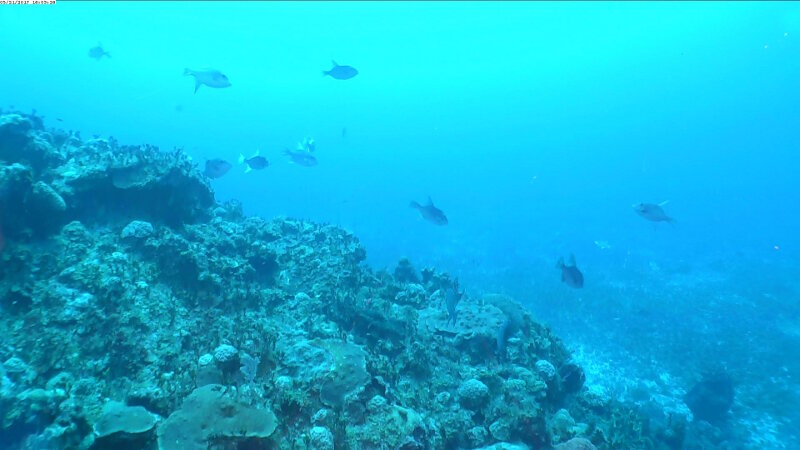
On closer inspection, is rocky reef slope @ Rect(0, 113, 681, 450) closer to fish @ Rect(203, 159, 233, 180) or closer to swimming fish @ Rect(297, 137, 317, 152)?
fish @ Rect(203, 159, 233, 180)

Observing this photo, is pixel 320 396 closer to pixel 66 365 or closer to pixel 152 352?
pixel 152 352

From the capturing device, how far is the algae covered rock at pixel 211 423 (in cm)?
461

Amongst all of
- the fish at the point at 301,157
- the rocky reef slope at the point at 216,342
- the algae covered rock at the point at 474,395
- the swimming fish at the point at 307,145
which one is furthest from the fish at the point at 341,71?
the algae covered rock at the point at 474,395

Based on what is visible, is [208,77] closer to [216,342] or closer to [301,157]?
[301,157]

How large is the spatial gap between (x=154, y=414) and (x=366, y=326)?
4328 mm

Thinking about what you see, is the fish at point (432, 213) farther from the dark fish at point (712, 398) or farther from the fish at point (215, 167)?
the dark fish at point (712, 398)

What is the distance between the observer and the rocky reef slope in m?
5.36

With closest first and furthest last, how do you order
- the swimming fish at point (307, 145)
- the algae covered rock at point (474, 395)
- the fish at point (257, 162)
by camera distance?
the algae covered rock at point (474, 395), the fish at point (257, 162), the swimming fish at point (307, 145)

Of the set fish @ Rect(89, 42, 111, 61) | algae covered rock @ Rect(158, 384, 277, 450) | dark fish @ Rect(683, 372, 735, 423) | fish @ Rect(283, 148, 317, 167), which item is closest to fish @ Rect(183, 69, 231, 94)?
fish @ Rect(283, 148, 317, 167)

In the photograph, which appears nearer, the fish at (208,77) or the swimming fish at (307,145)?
the fish at (208,77)

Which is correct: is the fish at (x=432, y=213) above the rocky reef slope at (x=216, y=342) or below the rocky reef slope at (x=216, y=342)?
above

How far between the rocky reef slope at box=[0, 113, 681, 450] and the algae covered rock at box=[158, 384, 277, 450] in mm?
16

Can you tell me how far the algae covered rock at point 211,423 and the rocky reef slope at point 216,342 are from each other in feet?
0.05

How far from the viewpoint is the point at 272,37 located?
134 meters
